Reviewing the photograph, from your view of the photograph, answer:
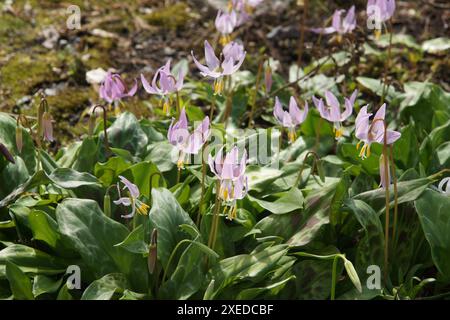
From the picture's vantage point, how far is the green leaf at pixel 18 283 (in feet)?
7.39

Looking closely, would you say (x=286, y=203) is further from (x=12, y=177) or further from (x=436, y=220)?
(x=12, y=177)

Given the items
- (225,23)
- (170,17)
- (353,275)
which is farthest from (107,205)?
(170,17)

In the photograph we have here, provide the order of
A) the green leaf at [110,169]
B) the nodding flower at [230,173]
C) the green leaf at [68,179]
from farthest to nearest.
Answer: the green leaf at [110,169] → the green leaf at [68,179] → the nodding flower at [230,173]

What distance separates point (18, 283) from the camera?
7.49 ft

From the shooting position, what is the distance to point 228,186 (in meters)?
2.15

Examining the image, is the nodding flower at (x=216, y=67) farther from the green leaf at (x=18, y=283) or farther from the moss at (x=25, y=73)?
the moss at (x=25, y=73)

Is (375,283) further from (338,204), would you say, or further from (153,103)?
(153,103)

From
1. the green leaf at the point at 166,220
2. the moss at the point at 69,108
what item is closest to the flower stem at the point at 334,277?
the green leaf at the point at 166,220

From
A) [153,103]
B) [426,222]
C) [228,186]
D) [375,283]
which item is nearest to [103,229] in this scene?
[228,186]

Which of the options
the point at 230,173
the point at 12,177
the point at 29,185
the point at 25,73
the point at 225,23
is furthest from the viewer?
the point at 25,73

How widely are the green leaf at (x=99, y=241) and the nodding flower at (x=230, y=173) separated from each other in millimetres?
383

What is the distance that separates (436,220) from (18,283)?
4.11 feet

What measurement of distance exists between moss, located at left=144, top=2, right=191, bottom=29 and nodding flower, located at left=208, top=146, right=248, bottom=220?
2631 mm

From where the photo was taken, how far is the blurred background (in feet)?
12.9
